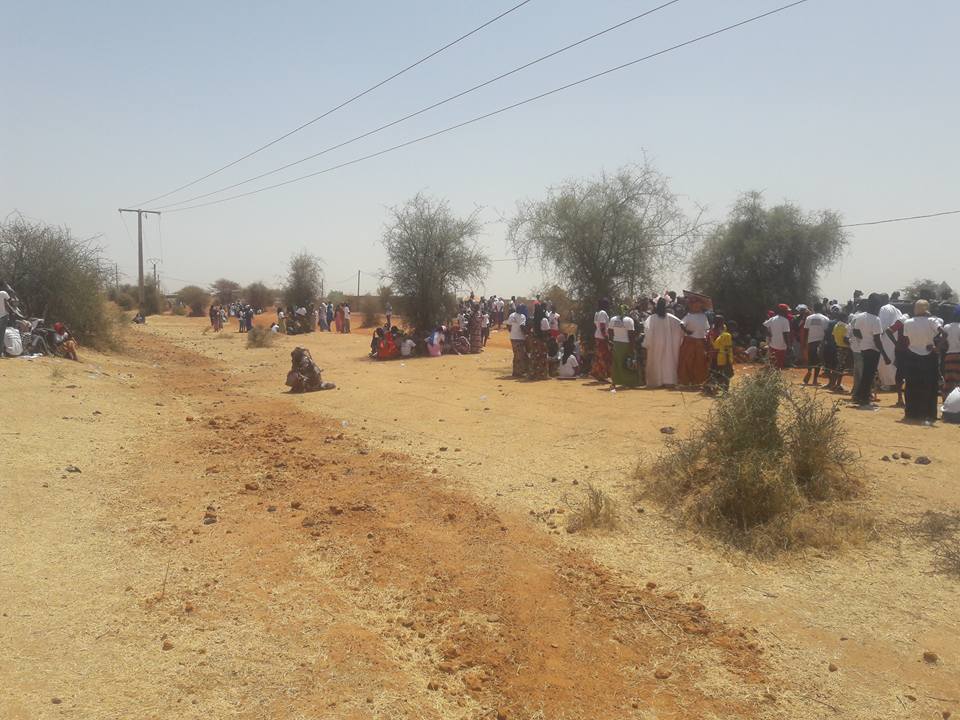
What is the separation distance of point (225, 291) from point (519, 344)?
66.7 meters

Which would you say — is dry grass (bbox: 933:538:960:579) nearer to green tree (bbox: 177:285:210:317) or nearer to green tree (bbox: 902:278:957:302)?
green tree (bbox: 902:278:957:302)

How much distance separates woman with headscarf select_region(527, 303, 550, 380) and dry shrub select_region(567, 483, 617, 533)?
10675mm

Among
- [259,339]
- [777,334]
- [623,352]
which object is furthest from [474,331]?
[777,334]

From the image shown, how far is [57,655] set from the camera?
4480 mm

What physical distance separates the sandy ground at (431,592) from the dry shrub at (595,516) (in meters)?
0.12

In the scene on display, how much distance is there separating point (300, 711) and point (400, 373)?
51.8 ft

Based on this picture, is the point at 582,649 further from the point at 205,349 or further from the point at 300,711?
the point at 205,349

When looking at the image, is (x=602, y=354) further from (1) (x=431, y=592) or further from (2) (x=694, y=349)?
(1) (x=431, y=592)

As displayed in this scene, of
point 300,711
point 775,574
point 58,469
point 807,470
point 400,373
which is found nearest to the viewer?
point 300,711

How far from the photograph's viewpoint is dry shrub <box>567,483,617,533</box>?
6.76 meters

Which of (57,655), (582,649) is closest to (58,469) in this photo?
(57,655)

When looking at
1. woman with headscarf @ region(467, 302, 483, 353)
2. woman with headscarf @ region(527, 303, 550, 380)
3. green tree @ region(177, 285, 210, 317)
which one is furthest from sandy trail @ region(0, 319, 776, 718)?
green tree @ region(177, 285, 210, 317)

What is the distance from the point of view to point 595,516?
22.3 feet

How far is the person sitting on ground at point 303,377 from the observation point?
52.5 feet
